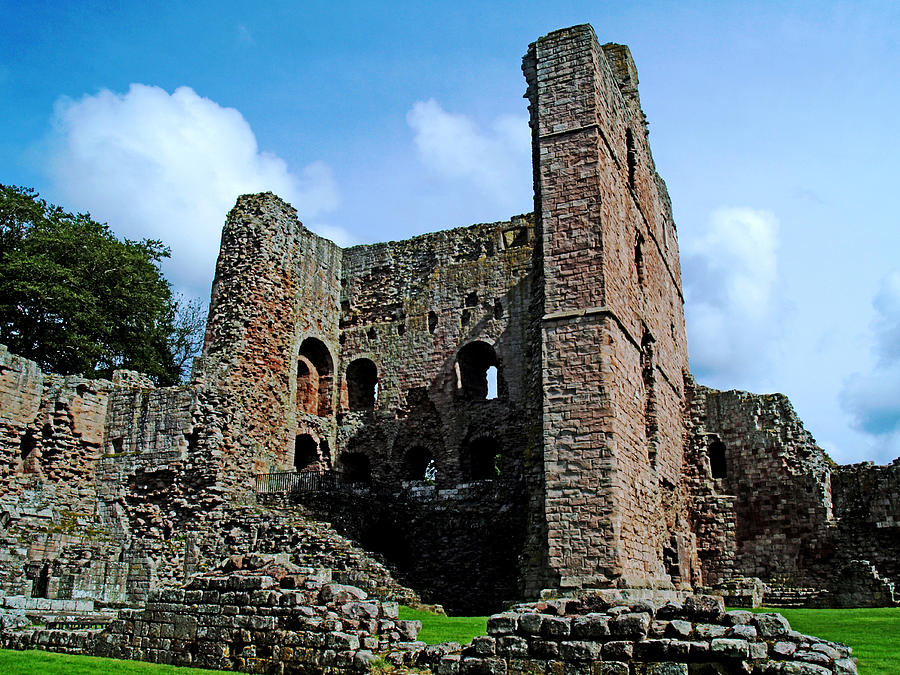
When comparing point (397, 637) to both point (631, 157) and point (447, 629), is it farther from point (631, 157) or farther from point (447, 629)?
point (631, 157)

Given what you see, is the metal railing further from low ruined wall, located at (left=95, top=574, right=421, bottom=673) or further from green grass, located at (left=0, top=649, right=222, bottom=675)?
green grass, located at (left=0, top=649, right=222, bottom=675)

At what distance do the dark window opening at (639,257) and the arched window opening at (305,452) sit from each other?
10381mm

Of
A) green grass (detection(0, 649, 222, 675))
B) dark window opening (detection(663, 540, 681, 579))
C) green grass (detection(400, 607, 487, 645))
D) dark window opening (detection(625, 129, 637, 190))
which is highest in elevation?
dark window opening (detection(625, 129, 637, 190))

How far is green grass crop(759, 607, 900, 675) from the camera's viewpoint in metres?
7.10

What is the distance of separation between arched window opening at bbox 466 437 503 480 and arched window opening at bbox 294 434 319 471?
14.2ft

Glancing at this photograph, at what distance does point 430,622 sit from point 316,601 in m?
4.74

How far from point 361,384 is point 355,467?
8.34 feet

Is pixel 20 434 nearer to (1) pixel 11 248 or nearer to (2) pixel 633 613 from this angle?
(1) pixel 11 248

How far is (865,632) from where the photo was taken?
9781mm

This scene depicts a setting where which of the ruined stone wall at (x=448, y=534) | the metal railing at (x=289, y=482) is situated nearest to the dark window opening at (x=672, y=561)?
the ruined stone wall at (x=448, y=534)

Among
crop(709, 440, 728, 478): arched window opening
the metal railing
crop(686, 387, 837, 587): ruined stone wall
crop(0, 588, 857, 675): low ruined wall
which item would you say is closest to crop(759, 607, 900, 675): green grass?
crop(0, 588, 857, 675): low ruined wall

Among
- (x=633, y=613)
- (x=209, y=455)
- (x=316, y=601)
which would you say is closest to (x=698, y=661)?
(x=633, y=613)

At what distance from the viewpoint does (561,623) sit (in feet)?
22.0

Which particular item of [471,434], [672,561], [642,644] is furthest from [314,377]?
[642,644]
